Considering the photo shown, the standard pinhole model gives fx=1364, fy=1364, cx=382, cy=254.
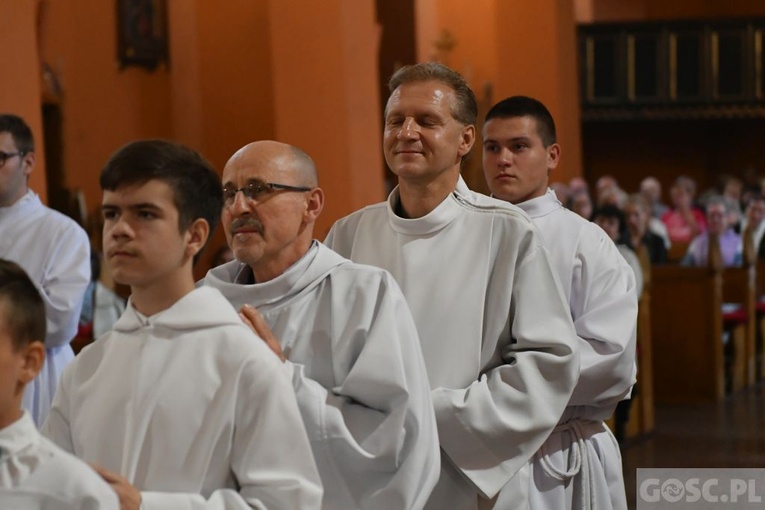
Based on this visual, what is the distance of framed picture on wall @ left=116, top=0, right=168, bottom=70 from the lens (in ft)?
50.0

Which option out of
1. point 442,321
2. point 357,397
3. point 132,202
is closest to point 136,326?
point 132,202

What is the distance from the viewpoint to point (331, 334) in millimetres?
3047

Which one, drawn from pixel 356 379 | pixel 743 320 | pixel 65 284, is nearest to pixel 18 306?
pixel 356 379

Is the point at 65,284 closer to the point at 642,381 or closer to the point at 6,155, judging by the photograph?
the point at 6,155

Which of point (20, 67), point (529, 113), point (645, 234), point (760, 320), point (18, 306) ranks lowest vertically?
point (760, 320)

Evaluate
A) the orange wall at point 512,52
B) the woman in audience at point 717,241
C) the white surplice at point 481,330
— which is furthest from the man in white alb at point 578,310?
the orange wall at point 512,52

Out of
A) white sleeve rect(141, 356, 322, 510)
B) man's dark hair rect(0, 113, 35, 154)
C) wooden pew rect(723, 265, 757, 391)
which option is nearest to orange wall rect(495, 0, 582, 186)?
wooden pew rect(723, 265, 757, 391)

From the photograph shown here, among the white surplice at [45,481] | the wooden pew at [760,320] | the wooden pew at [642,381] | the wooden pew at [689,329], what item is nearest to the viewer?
the white surplice at [45,481]

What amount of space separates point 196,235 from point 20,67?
4.73 meters

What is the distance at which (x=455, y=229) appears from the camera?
12.0 ft

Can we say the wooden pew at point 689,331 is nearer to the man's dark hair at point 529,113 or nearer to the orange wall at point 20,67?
the orange wall at point 20,67

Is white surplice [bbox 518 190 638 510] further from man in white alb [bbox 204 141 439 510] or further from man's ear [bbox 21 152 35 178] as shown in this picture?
man's ear [bbox 21 152 35 178]

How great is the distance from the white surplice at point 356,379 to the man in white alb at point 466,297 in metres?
0.47

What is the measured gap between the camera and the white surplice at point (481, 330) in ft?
11.4
